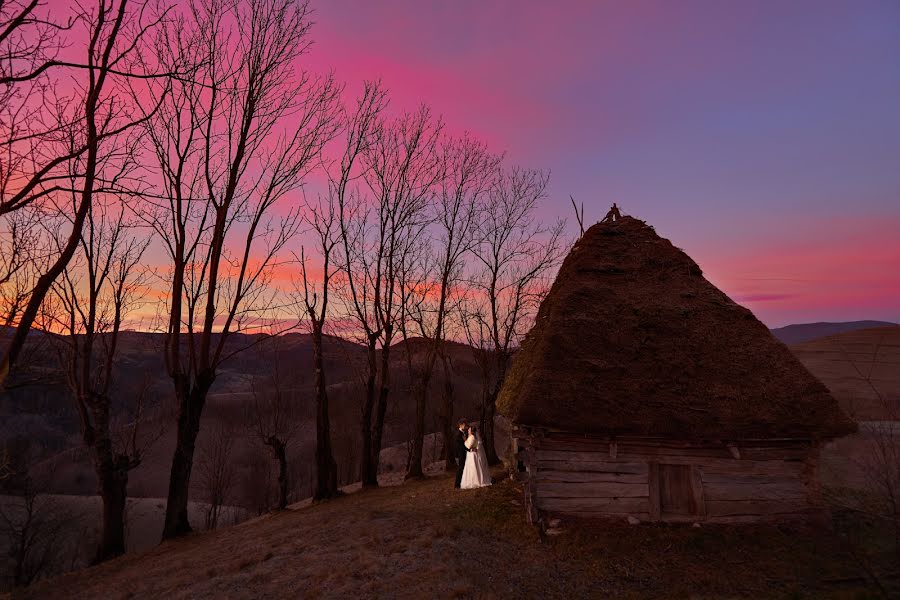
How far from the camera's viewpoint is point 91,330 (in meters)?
13.4

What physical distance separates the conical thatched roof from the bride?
68.8 inches

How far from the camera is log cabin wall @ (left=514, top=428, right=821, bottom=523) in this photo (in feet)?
31.4

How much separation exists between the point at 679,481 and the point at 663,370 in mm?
2410

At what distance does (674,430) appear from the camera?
30.8ft

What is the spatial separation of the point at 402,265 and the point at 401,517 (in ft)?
34.3

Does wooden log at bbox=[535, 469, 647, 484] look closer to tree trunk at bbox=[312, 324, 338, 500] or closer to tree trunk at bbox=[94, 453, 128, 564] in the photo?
tree trunk at bbox=[312, 324, 338, 500]

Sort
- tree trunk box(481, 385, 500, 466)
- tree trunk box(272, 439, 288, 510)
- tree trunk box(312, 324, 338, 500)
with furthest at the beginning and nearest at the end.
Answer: tree trunk box(481, 385, 500, 466)
tree trunk box(312, 324, 338, 500)
tree trunk box(272, 439, 288, 510)

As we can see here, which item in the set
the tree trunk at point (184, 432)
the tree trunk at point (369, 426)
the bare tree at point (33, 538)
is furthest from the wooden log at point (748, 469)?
the bare tree at point (33, 538)

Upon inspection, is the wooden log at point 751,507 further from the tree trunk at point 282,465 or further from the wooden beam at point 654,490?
the tree trunk at point 282,465

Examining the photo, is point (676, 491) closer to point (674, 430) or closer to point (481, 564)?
point (674, 430)

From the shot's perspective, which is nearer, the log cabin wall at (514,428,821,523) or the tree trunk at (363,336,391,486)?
the log cabin wall at (514,428,821,523)

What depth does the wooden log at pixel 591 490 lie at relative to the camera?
965 cm

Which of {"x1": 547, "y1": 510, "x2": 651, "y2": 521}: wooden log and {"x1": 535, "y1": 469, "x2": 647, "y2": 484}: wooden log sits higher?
{"x1": 535, "y1": 469, "x2": 647, "y2": 484}: wooden log

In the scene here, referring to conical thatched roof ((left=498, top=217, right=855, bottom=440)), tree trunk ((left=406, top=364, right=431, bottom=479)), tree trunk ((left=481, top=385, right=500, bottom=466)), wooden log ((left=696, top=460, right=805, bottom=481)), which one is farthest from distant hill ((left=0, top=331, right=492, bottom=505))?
wooden log ((left=696, top=460, right=805, bottom=481))
